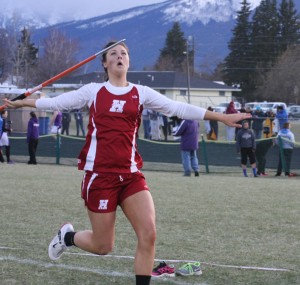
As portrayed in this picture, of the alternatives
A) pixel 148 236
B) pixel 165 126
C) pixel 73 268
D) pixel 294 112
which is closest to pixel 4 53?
pixel 294 112

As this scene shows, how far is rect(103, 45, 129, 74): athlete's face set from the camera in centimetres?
673

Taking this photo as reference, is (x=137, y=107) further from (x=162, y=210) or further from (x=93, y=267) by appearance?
(x=162, y=210)

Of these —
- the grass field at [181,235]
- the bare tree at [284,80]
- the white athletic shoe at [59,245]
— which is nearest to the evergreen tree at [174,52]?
the bare tree at [284,80]

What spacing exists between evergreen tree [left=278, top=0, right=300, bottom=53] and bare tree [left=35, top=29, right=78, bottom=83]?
24964 mm

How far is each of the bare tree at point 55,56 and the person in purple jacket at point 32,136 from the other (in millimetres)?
58867

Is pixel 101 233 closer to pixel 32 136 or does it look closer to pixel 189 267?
pixel 189 267

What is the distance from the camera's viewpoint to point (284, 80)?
272ft

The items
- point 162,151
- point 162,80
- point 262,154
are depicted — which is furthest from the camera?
point 162,80

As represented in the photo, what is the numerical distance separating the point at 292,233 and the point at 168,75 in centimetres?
7583

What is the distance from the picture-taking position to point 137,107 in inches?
262

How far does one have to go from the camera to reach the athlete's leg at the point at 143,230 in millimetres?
6387

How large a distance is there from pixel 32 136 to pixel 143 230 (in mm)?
19493

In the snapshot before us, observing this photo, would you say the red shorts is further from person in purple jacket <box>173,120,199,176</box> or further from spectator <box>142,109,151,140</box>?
spectator <box>142,109,151,140</box>

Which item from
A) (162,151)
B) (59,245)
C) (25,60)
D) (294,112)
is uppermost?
(25,60)
